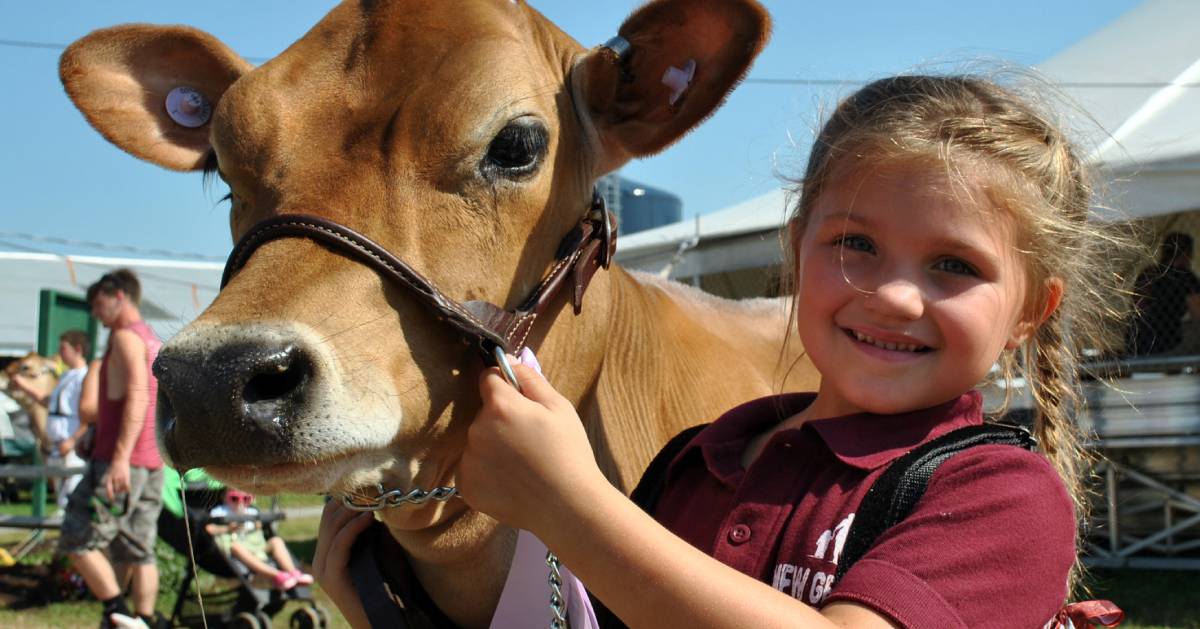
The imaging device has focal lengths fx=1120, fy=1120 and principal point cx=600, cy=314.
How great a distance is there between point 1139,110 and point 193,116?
927cm

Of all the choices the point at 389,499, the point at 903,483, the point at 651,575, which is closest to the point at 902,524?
the point at 903,483

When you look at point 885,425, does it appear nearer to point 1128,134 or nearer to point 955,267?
point 955,267

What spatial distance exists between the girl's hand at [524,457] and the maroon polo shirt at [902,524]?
0.23m

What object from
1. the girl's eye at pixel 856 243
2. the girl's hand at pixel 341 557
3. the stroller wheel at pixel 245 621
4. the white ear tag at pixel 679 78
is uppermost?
the white ear tag at pixel 679 78

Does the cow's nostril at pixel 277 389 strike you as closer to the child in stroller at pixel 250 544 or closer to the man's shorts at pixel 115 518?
the child in stroller at pixel 250 544

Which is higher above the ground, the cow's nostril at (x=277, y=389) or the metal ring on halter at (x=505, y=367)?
the metal ring on halter at (x=505, y=367)

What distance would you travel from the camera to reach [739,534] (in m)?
1.75

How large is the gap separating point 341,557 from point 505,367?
88 cm

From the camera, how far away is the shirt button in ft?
5.72

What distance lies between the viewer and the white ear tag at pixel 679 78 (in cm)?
257

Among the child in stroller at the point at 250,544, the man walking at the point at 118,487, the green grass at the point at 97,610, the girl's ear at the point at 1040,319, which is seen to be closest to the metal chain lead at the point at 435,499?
the girl's ear at the point at 1040,319

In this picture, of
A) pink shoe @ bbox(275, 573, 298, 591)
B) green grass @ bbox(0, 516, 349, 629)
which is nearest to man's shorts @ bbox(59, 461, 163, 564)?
green grass @ bbox(0, 516, 349, 629)

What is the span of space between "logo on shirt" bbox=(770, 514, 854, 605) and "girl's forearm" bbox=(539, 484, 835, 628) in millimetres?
201

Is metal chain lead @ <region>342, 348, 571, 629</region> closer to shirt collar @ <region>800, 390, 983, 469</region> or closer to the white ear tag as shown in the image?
shirt collar @ <region>800, 390, 983, 469</region>
